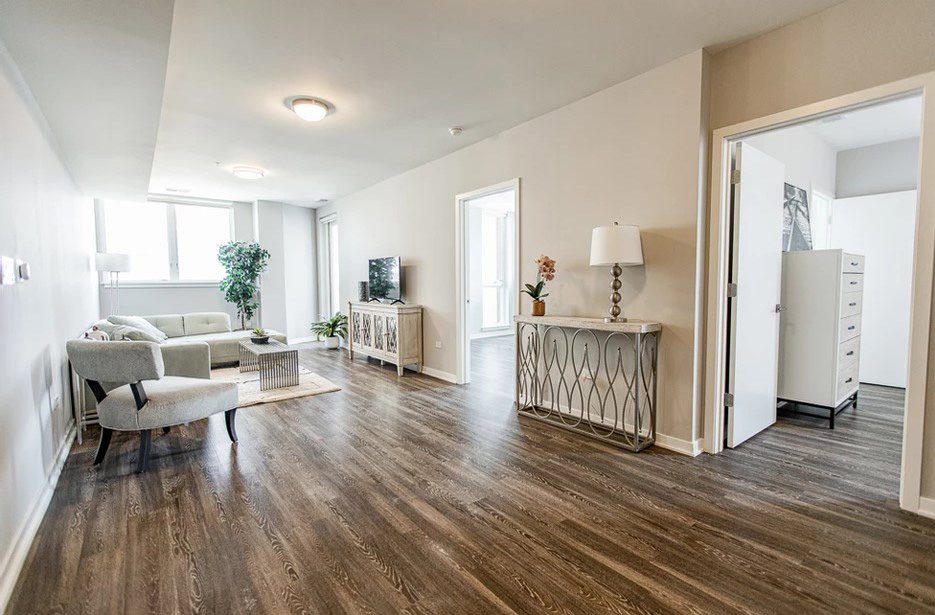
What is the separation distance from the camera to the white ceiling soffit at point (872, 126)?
3877mm

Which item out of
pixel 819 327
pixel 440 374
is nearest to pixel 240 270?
pixel 440 374

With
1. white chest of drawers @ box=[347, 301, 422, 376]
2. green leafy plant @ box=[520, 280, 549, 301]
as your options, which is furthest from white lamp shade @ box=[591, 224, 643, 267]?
white chest of drawers @ box=[347, 301, 422, 376]

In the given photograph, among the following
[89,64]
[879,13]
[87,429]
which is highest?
[879,13]

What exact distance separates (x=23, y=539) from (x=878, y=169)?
7690mm

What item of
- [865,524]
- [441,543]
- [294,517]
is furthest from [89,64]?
[865,524]

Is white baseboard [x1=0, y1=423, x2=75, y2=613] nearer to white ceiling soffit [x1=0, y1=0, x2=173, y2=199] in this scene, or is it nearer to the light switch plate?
the light switch plate

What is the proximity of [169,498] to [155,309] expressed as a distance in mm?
5506

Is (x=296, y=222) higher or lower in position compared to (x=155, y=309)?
higher

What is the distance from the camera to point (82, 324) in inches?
171

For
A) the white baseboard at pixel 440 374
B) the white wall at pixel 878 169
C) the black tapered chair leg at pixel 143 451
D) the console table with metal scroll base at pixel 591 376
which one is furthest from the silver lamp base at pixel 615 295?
the white wall at pixel 878 169

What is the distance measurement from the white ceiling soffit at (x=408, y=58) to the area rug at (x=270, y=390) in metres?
2.48

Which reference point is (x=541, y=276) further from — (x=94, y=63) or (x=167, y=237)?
(x=167, y=237)

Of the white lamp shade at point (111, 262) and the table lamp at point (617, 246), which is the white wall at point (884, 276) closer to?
the table lamp at point (617, 246)

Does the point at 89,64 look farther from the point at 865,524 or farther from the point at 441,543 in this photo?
the point at 865,524
